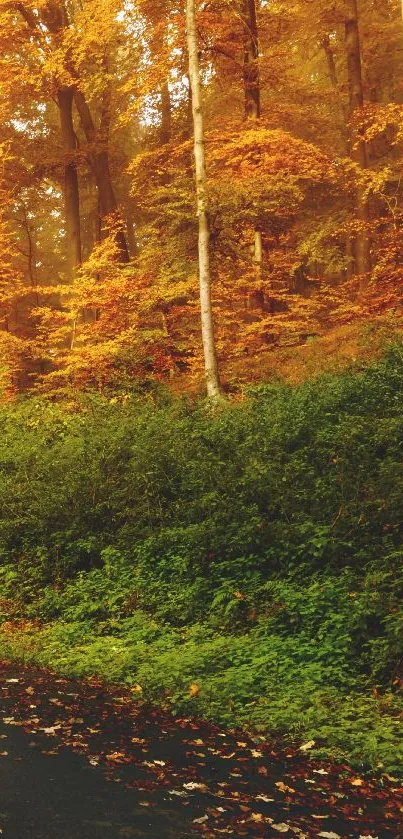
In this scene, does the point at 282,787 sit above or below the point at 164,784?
below

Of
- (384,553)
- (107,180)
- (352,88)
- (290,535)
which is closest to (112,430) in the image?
(290,535)

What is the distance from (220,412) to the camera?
13.3 meters

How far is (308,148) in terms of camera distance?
17.4m

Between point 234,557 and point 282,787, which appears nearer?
point 282,787

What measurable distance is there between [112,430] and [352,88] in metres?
12.2

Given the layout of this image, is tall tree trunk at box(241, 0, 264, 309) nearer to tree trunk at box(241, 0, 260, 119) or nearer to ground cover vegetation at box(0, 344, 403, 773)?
tree trunk at box(241, 0, 260, 119)

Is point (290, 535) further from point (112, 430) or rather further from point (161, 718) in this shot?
point (112, 430)

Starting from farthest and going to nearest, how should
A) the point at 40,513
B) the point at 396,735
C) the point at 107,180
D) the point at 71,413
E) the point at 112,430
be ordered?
the point at 107,180, the point at 71,413, the point at 112,430, the point at 40,513, the point at 396,735

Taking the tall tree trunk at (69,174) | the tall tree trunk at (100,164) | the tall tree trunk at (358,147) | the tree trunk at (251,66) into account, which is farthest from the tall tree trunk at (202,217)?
the tall tree trunk at (100,164)

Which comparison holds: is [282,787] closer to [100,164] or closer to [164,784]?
[164,784]

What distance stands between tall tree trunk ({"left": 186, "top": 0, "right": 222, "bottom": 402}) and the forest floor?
9106 mm

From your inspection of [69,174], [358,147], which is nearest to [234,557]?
[358,147]

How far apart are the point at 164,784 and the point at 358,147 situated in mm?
17417

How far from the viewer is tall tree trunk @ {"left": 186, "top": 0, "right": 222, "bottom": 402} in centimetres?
1504
